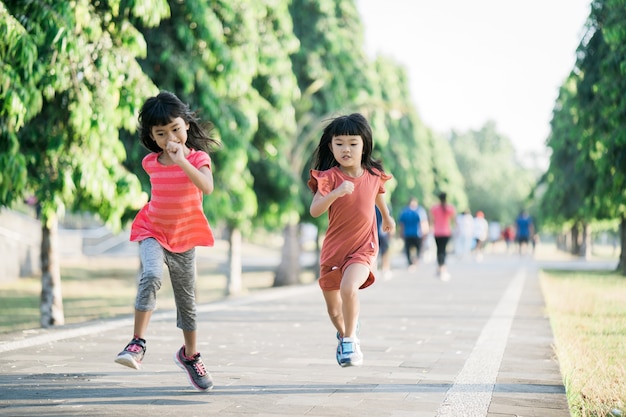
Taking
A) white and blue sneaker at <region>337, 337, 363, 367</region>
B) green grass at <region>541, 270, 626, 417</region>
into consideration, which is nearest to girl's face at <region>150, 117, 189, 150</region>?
white and blue sneaker at <region>337, 337, 363, 367</region>

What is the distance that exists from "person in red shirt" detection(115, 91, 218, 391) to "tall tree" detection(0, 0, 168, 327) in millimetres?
3316

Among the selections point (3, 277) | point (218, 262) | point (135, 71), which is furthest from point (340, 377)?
point (218, 262)

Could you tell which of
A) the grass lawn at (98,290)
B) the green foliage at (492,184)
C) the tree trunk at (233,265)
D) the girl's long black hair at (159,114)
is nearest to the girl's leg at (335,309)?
the girl's long black hair at (159,114)

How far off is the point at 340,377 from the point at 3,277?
2288 centimetres

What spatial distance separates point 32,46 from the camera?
7691mm

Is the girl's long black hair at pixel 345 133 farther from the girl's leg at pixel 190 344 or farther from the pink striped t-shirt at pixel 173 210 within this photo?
the girl's leg at pixel 190 344

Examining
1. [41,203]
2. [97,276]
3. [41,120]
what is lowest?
[97,276]

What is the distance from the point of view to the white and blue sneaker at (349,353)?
5.26 meters

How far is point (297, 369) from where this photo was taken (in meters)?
6.01

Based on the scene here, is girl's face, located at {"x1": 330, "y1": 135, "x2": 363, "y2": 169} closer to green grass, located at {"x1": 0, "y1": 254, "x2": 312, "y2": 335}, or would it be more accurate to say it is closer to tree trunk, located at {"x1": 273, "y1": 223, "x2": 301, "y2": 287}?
green grass, located at {"x1": 0, "y1": 254, "x2": 312, "y2": 335}

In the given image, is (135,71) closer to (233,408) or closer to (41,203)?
(41,203)

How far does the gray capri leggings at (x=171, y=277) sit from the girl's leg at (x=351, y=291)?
36.7 inches

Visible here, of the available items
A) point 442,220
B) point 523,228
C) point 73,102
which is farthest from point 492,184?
point 73,102

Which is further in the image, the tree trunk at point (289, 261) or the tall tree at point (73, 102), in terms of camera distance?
the tree trunk at point (289, 261)
